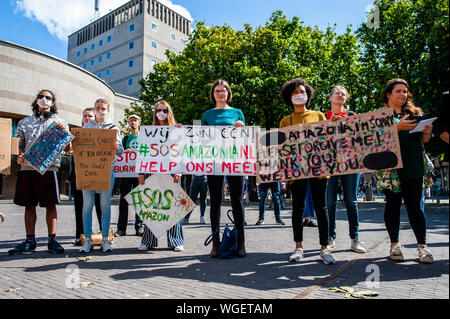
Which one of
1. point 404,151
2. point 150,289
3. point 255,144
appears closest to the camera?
point 150,289

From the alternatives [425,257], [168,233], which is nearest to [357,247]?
[425,257]

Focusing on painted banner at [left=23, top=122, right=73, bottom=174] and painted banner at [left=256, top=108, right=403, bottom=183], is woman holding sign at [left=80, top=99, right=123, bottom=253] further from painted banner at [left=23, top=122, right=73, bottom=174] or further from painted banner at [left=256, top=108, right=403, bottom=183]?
painted banner at [left=256, top=108, right=403, bottom=183]

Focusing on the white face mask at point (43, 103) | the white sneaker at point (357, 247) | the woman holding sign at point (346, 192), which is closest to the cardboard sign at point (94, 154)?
the white face mask at point (43, 103)

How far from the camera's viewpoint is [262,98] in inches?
888

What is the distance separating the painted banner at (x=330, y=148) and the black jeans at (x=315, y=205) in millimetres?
132

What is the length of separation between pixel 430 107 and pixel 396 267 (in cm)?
1344

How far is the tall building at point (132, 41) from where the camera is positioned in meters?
58.0

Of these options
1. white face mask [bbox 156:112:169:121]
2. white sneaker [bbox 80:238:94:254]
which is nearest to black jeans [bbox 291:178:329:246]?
white face mask [bbox 156:112:169:121]

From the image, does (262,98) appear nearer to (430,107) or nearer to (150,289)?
(430,107)

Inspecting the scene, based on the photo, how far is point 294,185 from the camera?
4250 mm

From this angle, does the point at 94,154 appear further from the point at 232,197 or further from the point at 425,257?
the point at 425,257
